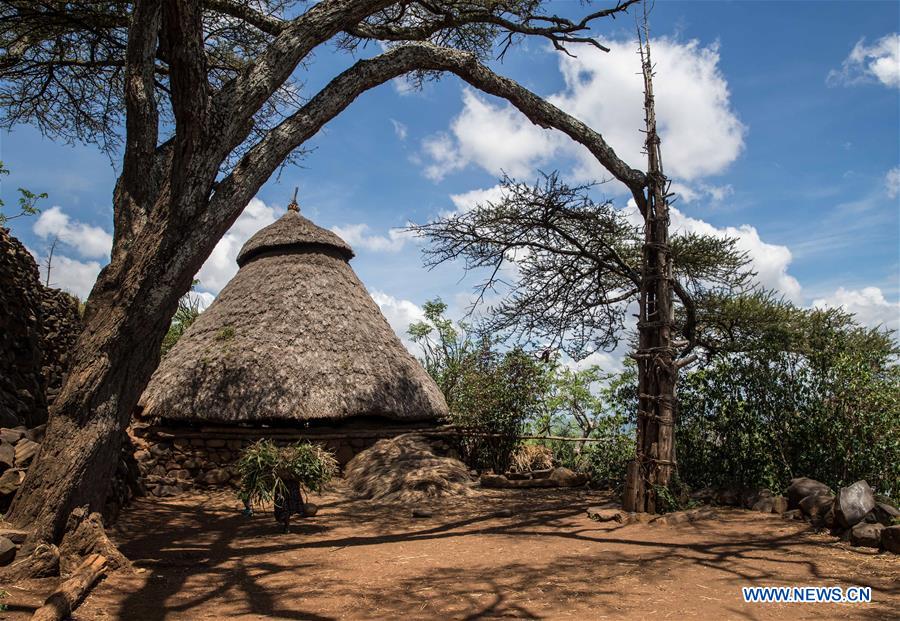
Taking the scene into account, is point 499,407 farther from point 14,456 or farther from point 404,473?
point 14,456

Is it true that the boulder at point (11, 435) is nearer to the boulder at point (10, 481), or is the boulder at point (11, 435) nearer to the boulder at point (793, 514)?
the boulder at point (10, 481)

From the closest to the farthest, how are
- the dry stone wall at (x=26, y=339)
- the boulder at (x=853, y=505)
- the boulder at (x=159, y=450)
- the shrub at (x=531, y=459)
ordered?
the boulder at (x=853, y=505), the dry stone wall at (x=26, y=339), the boulder at (x=159, y=450), the shrub at (x=531, y=459)

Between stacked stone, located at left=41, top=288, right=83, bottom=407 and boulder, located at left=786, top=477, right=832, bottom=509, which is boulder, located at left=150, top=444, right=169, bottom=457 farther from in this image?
boulder, located at left=786, top=477, right=832, bottom=509

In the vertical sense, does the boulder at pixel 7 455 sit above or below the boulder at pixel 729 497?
above

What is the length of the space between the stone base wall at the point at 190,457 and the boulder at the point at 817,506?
Result: 23.7 ft

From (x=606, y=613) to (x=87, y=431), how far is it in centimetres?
416

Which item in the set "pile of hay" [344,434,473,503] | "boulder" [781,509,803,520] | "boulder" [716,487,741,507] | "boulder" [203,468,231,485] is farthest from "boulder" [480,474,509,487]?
"boulder" [781,509,803,520]

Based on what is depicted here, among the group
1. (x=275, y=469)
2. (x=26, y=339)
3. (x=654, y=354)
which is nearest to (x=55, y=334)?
(x=26, y=339)

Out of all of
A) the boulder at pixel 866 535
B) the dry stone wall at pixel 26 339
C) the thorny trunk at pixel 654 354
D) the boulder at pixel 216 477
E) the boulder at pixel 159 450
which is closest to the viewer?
the boulder at pixel 866 535

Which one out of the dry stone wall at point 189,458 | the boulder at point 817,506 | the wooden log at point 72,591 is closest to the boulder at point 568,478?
the boulder at point 817,506

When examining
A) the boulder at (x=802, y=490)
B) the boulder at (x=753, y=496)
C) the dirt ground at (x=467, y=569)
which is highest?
the boulder at (x=802, y=490)

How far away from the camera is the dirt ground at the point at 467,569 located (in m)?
3.99

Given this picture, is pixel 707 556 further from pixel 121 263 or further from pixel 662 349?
pixel 121 263

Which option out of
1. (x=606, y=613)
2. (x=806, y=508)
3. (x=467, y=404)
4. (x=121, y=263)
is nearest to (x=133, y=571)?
(x=121, y=263)
